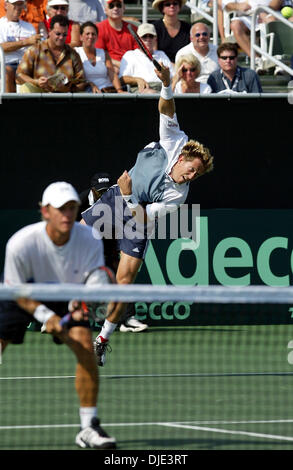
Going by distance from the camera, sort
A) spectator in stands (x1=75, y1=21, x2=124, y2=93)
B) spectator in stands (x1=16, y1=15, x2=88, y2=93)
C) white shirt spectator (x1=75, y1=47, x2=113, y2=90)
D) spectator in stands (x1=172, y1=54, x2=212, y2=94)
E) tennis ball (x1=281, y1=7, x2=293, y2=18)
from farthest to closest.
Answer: tennis ball (x1=281, y1=7, x2=293, y2=18)
white shirt spectator (x1=75, y1=47, x2=113, y2=90)
spectator in stands (x1=75, y1=21, x2=124, y2=93)
spectator in stands (x1=172, y1=54, x2=212, y2=94)
spectator in stands (x1=16, y1=15, x2=88, y2=93)

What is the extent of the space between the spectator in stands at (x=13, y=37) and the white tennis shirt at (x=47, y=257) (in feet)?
22.6

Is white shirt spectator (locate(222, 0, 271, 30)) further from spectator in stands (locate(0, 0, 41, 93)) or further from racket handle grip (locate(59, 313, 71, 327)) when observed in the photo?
racket handle grip (locate(59, 313, 71, 327))

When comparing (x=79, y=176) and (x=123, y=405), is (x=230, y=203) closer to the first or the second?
(x=79, y=176)

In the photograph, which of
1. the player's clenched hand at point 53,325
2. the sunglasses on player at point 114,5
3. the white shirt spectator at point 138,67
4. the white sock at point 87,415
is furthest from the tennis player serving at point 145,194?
the sunglasses on player at point 114,5

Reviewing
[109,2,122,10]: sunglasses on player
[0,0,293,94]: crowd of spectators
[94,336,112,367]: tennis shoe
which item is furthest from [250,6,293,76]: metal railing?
[94,336,112,367]: tennis shoe

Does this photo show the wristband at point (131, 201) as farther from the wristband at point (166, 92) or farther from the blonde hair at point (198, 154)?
the wristband at point (166, 92)

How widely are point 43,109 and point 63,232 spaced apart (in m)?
6.52

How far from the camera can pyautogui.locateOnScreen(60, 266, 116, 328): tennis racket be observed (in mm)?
5926

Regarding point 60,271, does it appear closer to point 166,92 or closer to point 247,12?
point 166,92

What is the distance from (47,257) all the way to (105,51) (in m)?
→ 7.74

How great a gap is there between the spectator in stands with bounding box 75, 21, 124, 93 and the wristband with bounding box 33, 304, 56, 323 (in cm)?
734

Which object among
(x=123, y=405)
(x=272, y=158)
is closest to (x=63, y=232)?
(x=123, y=405)

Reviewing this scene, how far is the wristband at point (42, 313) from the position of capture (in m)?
5.91

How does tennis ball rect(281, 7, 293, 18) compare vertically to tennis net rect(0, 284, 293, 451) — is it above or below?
above
